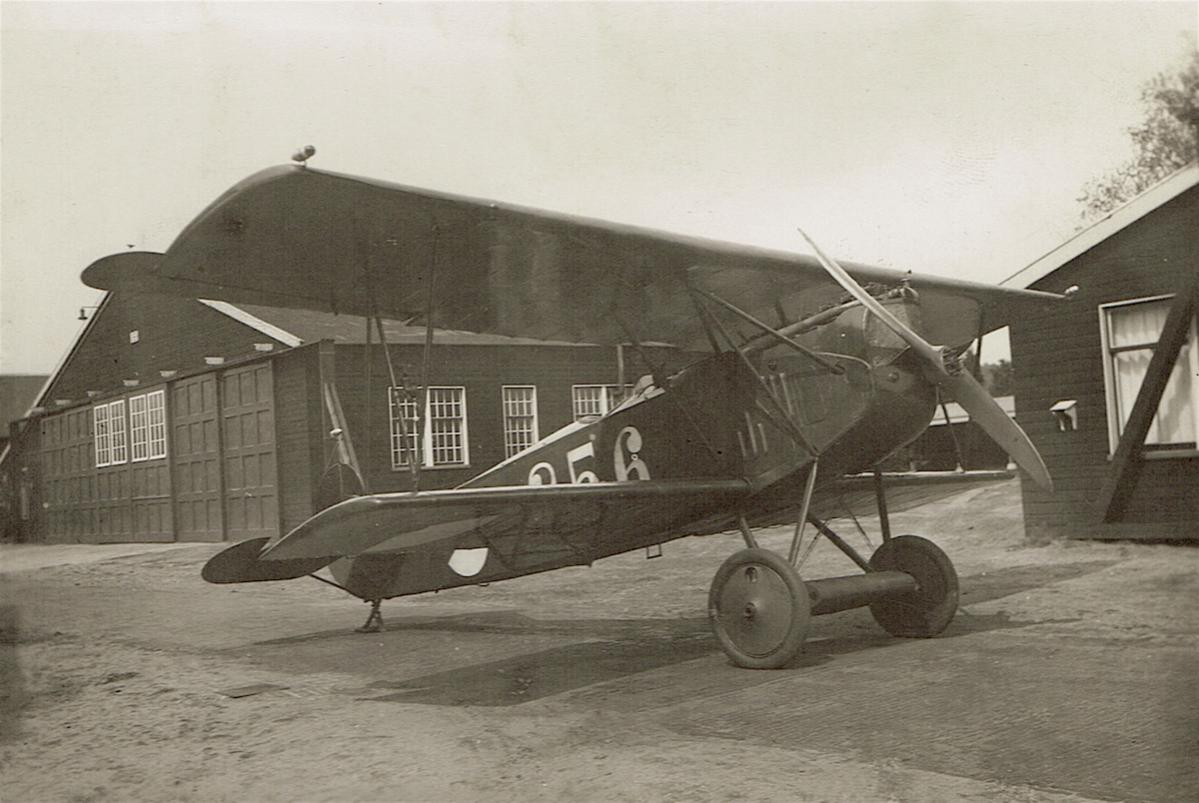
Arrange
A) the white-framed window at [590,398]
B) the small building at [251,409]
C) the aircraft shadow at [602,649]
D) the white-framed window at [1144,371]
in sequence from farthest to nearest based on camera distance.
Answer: the white-framed window at [590,398] < the small building at [251,409] < the white-framed window at [1144,371] < the aircraft shadow at [602,649]

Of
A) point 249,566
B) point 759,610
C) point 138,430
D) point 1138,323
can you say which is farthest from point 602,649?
point 138,430

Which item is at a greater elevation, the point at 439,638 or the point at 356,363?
→ the point at 356,363

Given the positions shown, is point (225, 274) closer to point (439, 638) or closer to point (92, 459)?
point (439, 638)

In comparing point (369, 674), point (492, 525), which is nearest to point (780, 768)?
point (492, 525)

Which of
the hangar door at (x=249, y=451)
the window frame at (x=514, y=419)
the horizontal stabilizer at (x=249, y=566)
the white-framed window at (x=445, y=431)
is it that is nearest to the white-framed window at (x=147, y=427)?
the hangar door at (x=249, y=451)

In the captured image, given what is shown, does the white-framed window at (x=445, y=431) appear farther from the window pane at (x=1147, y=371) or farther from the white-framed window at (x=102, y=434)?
the window pane at (x=1147, y=371)

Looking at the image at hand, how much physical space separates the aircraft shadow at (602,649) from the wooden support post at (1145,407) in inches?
62.7

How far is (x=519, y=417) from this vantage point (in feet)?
73.7

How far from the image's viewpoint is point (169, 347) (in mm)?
23984

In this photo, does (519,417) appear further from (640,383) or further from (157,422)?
(640,383)

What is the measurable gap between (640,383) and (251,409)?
1479cm

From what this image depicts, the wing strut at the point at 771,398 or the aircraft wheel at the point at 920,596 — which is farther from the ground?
the wing strut at the point at 771,398

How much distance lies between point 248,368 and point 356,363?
8.37 feet

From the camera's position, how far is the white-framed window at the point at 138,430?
24.2m
